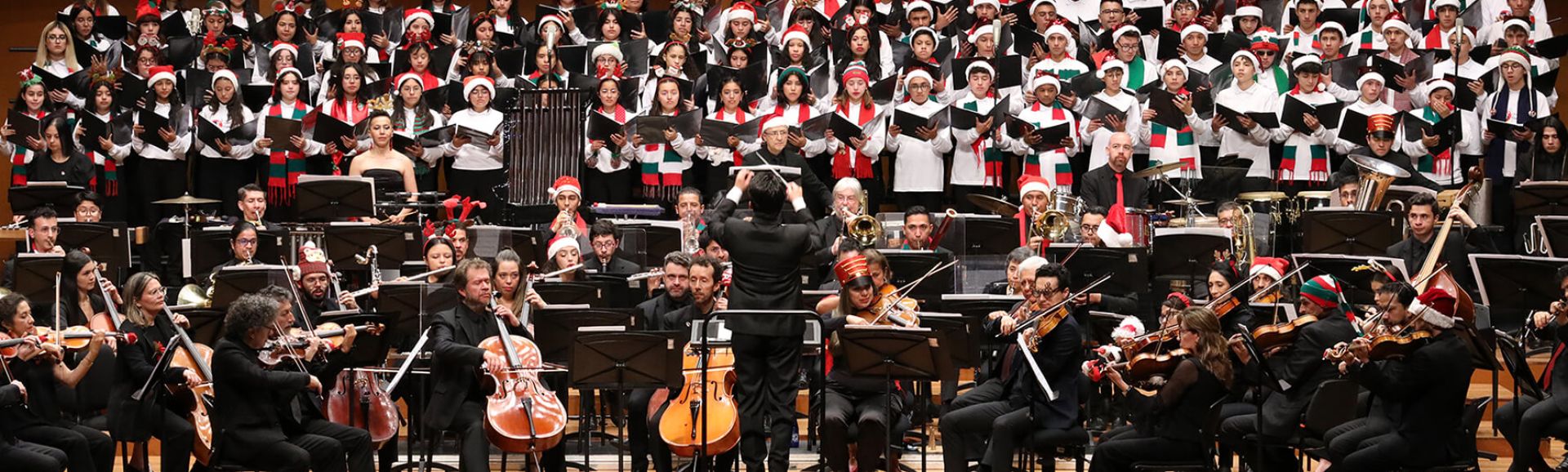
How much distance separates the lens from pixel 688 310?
8.49m

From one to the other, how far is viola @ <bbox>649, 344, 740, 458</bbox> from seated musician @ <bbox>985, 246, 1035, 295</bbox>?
70.8 inches

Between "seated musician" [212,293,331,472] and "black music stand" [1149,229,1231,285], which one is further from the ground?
"black music stand" [1149,229,1231,285]

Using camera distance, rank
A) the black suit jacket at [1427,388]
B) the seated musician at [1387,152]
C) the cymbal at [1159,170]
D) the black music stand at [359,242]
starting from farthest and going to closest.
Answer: the seated musician at [1387,152]
the cymbal at [1159,170]
the black music stand at [359,242]
the black suit jacket at [1427,388]

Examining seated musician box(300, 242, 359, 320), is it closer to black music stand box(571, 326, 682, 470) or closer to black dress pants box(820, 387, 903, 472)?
black music stand box(571, 326, 682, 470)

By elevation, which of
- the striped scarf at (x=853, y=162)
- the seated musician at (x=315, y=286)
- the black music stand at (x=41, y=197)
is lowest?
the seated musician at (x=315, y=286)

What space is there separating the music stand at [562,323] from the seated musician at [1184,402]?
2.32 meters

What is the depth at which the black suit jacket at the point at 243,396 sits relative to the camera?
23.8 ft

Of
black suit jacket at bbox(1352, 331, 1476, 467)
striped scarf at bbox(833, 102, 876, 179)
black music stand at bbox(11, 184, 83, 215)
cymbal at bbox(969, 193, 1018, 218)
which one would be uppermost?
striped scarf at bbox(833, 102, 876, 179)

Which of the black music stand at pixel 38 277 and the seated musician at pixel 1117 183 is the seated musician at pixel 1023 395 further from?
the black music stand at pixel 38 277

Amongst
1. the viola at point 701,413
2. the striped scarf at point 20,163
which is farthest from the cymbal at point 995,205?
the striped scarf at point 20,163

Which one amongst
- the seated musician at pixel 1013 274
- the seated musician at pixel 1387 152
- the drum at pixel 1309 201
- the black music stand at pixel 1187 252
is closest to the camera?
the seated musician at pixel 1013 274

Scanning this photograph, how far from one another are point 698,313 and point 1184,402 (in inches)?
93.2

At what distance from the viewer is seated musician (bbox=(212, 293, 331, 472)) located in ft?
23.9

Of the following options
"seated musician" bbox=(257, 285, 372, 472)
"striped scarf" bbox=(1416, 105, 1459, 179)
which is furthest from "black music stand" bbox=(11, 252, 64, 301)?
"striped scarf" bbox=(1416, 105, 1459, 179)
